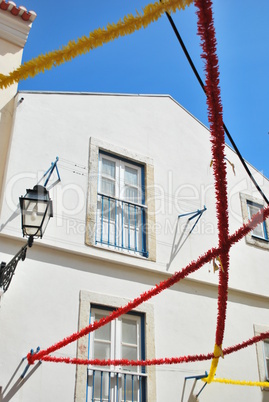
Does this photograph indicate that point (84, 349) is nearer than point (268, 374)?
Yes

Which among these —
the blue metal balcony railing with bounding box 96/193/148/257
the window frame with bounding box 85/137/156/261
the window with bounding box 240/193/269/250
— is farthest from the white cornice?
the window with bounding box 240/193/269/250

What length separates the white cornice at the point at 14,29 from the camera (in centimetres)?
779

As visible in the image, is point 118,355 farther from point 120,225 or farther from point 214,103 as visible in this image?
point 214,103

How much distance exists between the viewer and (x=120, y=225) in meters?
7.11

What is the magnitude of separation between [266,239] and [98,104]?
3886 millimetres

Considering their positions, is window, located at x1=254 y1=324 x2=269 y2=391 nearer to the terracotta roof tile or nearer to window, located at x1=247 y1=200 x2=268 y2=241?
window, located at x1=247 y1=200 x2=268 y2=241

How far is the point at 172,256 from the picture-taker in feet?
24.0

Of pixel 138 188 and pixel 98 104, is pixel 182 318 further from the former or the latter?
Result: pixel 98 104

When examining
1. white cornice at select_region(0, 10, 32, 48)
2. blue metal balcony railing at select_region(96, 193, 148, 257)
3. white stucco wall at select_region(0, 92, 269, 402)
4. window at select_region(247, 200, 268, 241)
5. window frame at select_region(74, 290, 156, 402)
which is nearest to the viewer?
window frame at select_region(74, 290, 156, 402)

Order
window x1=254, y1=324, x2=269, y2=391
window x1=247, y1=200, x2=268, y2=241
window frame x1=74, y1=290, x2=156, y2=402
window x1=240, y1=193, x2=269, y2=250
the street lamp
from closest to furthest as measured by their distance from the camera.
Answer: the street lamp, window frame x1=74, y1=290, x2=156, y2=402, window x1=254, y1=324, x2=269, y2=391, window x1=240, y1=193, x2=269, y2=250, window x1=247, y1=200, x2=268, y2=241

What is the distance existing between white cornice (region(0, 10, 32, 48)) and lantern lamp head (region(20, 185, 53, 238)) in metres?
4.29

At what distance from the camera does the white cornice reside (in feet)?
25.6

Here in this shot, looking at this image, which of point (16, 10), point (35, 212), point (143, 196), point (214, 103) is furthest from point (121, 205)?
point (214, 103)

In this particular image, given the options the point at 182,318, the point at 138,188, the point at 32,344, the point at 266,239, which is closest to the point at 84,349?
the point at 32,344
